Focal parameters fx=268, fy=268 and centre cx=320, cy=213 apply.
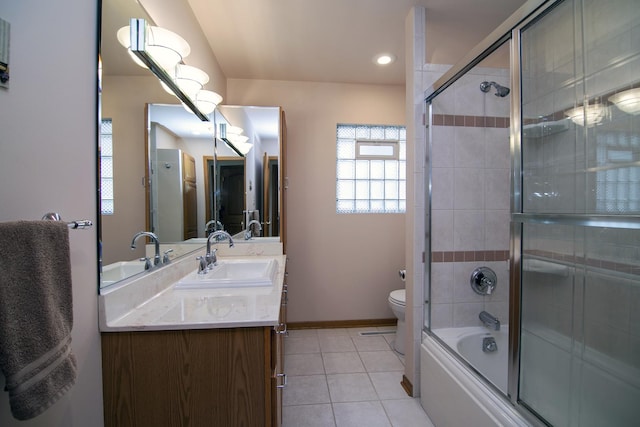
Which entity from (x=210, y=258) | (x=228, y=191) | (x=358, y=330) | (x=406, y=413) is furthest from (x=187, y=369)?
(x=358, y=330)

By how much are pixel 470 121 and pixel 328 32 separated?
1.27 metres

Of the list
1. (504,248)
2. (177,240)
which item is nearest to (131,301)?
(177,240)

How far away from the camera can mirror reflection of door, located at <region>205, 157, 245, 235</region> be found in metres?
2.06

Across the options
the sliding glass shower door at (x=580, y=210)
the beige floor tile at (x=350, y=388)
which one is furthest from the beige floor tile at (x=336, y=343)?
the sliding glass shower door at (x=580, y=210)

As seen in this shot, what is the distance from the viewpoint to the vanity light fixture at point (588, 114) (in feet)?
3.94

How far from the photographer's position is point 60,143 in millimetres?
779

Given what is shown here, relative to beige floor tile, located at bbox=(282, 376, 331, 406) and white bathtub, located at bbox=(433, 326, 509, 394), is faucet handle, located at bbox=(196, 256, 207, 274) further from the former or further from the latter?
white bathtub, located at bbox=(433, 326, 509, 394)

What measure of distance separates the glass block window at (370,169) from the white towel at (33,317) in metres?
2.42

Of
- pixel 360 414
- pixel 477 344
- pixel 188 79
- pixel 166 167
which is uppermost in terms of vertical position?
pixel 188 79

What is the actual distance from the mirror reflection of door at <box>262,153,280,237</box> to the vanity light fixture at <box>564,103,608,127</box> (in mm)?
2023

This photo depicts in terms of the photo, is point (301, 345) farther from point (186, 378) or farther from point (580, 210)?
point (580, 210)

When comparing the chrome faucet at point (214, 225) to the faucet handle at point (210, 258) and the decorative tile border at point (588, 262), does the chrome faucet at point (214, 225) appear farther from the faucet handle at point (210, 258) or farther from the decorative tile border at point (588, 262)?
the decorative tile border at point (588, 262)

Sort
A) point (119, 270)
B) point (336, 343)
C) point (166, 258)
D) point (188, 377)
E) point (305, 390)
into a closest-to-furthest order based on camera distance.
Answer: point (188, 377), point (119, 270), point (166, 258), point (305, 390), point (336, 343)

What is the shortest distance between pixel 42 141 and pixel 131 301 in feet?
2.22
